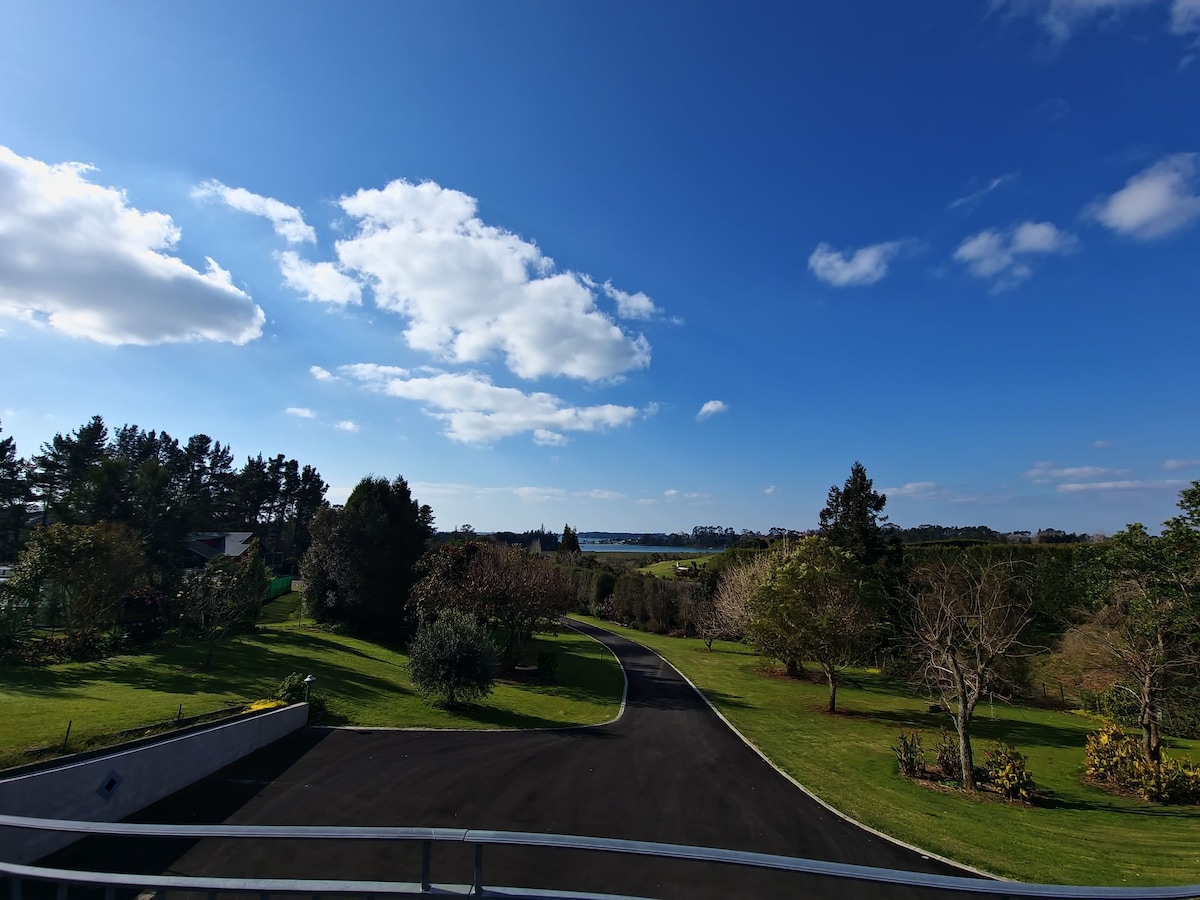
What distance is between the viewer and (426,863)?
3553 millimetres

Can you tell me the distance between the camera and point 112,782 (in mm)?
10477

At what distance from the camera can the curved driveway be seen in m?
8.95

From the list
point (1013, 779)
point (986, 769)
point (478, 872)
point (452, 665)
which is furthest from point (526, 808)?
point (986, 769)

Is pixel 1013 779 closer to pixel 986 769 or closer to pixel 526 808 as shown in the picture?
pixel 986 769

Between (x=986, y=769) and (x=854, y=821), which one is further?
(x=986, y=769)

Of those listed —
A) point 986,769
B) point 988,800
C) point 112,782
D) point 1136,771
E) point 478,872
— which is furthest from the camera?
point 986,769

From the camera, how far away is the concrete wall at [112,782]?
29.5ft

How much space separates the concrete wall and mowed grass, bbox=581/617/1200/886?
14332mm

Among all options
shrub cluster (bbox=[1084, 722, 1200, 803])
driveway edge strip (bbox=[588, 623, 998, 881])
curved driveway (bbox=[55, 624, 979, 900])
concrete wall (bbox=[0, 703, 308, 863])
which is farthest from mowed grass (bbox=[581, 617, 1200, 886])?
concrete wall (bbox=[0, 703, 308, 863])

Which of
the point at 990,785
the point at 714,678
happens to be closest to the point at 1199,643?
the point at 990,785

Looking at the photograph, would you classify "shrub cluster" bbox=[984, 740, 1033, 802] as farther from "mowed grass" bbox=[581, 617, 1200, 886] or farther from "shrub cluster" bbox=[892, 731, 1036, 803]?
"mowed grass" bbox=[581, 617, 1200, 886]

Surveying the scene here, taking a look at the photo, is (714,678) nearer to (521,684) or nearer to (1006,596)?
(521,684)

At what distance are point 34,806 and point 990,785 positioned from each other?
2084 centimetres

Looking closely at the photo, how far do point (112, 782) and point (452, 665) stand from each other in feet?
33.9
